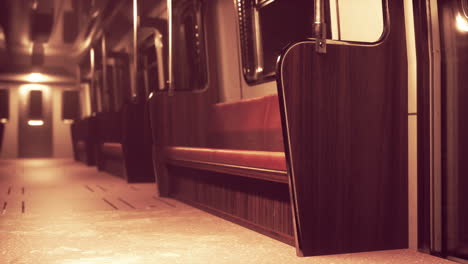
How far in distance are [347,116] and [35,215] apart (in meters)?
2.22

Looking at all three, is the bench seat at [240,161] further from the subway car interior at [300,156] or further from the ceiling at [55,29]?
the ceiling at [55,29]

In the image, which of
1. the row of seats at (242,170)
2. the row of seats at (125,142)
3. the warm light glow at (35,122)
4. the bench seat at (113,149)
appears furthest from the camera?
the warm light glow at (35,122)

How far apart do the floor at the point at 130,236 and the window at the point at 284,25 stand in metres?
0.98

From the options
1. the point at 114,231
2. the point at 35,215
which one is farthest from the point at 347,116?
the point at 35,215

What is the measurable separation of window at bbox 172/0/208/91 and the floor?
4.20 ft

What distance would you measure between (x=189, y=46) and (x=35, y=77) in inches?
379

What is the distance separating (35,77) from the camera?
13516mm

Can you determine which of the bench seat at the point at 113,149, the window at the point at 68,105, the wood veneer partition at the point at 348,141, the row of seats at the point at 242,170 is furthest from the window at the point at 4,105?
the wood veneer partition at the point at 348,141

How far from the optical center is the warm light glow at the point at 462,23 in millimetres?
2145

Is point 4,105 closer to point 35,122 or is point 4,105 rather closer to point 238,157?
point 35,122

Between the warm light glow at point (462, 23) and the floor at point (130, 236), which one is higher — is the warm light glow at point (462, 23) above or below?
above

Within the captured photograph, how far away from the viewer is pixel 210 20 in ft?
15.5

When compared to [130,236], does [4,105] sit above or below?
above

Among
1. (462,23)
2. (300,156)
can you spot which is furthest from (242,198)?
(462,23)
